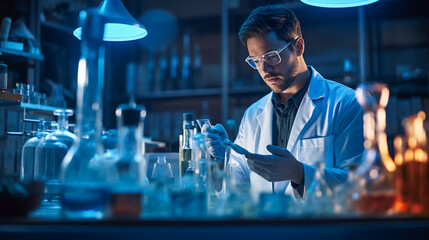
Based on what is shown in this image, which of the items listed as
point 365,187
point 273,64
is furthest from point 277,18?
point 365,187

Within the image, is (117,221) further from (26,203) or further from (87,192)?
(26,203)

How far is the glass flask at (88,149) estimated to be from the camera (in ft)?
2.51

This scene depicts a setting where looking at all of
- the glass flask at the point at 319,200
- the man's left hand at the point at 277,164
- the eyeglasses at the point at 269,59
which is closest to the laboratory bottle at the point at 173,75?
the eyeglasses at the point at 269,59

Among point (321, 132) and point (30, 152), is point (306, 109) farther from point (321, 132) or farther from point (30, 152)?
point (30, 152)

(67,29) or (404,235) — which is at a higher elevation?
(67,29)

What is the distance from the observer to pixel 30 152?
5.17 ft

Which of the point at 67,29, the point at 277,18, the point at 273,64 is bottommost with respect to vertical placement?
the point at 273,64

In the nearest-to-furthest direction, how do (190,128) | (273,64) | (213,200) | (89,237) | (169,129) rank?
(89,237) < (213,200) < (190,128) < (273,64) < (169,129)

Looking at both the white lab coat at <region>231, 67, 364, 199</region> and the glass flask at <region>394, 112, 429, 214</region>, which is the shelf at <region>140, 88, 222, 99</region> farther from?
the glass flask at <region>394, 112, 429, 214</region>

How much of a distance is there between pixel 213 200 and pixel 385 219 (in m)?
0.65

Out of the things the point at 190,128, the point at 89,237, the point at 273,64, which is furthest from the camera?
the point at 273,64

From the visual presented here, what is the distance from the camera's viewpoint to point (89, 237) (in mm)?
690

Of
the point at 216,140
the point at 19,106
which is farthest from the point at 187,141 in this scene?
the point at 19,106

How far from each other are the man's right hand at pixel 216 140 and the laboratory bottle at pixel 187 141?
0.13m
